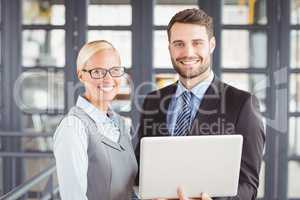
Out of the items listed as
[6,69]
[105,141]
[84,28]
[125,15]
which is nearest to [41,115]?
[6,69]

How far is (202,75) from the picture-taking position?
1.61 metres

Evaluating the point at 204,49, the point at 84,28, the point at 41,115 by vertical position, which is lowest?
the point at 41,115

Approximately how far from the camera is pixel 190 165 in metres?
1.35

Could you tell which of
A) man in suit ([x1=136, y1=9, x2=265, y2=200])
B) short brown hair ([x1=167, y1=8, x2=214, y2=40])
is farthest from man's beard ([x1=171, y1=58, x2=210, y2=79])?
short brown hair ([x1=167, y1=8, x2=214, y2=40])

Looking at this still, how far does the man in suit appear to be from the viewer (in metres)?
1.49

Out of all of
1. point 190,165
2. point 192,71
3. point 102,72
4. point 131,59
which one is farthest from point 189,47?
point 131,59

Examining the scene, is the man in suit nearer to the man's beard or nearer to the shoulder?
the man's beard

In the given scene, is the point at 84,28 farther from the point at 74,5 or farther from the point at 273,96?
the point at 273,96

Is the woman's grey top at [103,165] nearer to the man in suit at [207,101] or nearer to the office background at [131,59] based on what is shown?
the man in suit at [207,101]

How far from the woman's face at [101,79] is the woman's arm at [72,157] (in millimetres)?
129

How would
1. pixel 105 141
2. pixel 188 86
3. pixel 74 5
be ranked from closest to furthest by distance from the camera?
pixel 105 141, pixel 188 86, pixel 74 5

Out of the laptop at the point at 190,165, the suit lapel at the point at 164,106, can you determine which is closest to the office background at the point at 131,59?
the suit lapel at the point at 164,106

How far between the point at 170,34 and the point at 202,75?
20cm

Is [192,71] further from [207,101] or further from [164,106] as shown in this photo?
[164,106]
